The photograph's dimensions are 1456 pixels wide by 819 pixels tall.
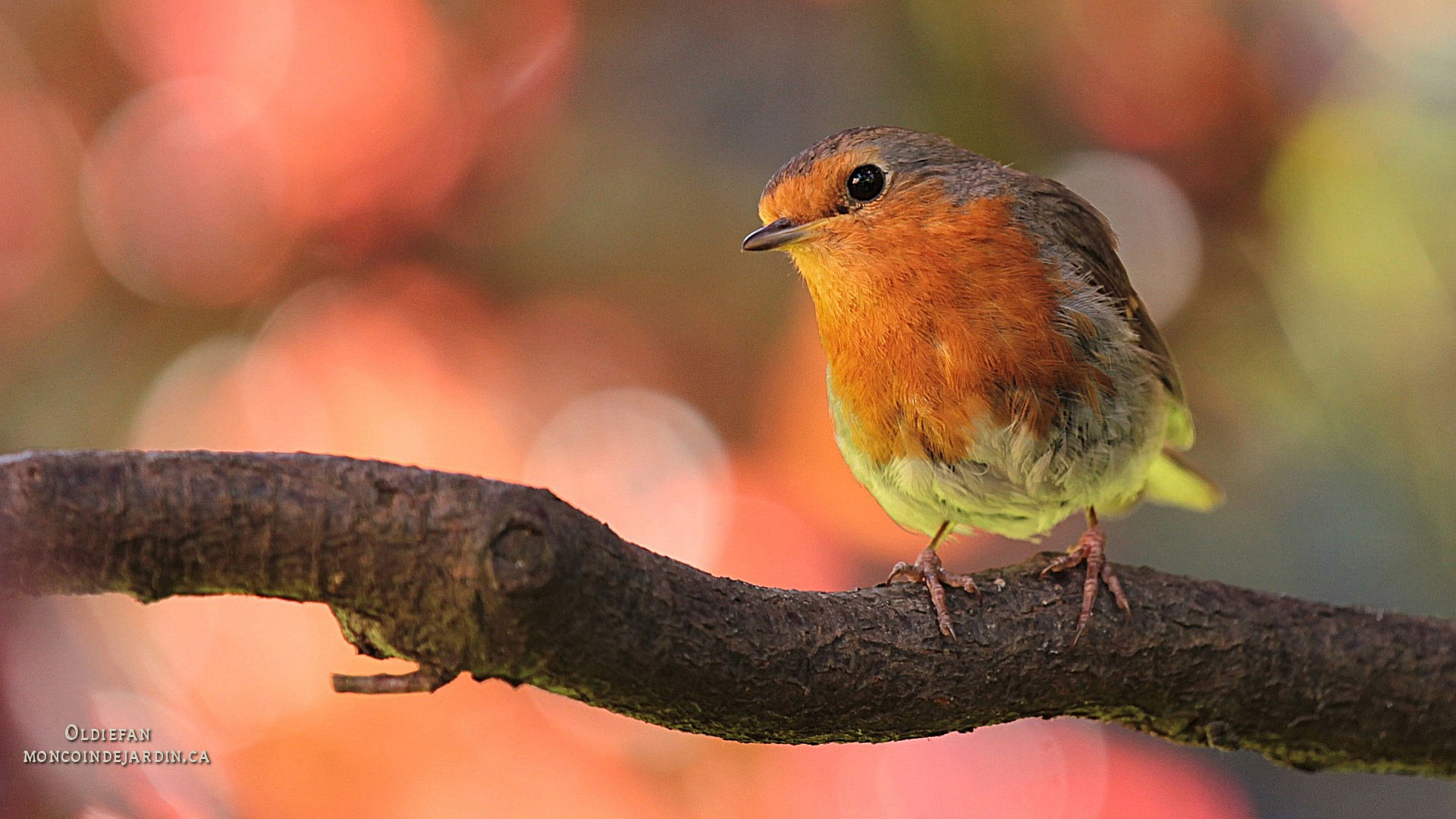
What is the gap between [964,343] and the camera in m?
1.81

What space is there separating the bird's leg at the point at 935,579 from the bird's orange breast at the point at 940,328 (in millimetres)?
222

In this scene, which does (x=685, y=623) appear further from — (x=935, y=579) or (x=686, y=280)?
(x=686, y=280)

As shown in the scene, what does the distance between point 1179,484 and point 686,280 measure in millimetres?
1080

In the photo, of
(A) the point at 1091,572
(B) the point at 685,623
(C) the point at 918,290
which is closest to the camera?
(B) the point at 685,623

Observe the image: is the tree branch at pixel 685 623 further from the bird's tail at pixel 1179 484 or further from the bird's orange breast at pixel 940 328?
the bird's tail at pixel 1179 484

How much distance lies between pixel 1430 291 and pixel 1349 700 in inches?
39.7

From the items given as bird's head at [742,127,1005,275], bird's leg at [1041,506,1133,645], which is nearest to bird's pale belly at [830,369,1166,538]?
bird's leg at [1041,506,1133,645]

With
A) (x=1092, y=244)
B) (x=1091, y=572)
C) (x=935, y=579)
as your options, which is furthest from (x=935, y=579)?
(x=1092, y=244)

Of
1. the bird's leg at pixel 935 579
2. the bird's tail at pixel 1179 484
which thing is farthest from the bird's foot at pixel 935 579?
the bird's tail at pixel 1179 484

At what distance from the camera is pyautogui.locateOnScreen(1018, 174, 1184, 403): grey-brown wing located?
6.63 ft

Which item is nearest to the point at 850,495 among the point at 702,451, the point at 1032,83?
the point at 702,451

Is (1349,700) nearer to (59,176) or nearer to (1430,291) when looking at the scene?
(1430,291)

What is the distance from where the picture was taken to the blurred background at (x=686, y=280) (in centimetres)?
234

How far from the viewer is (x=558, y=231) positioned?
250cm
